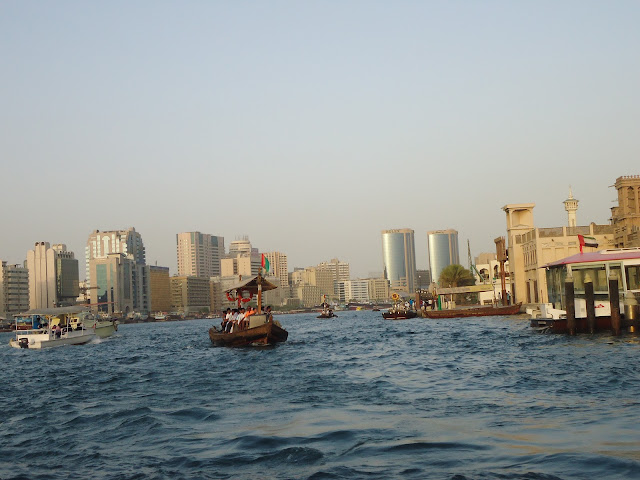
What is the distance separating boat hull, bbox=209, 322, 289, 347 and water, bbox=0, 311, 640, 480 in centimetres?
1073

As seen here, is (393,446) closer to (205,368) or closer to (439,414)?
(439,414)

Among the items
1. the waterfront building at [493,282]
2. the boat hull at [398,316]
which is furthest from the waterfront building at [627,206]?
the boat hull at [398,316]

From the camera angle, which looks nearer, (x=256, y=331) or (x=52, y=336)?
(x=256, y=331)

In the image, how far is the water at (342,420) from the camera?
1177 cm

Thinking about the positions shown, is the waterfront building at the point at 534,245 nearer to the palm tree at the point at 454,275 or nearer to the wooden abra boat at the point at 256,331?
the palm tree at the point at 454,275

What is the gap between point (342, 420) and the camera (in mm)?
16047

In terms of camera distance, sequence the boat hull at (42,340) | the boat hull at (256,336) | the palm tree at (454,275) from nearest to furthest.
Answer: the boat hull at (256,336)
the boat hull at (42,340)
the palm tree at (454,275)

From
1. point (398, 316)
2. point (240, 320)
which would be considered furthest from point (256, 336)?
point (398, 316)

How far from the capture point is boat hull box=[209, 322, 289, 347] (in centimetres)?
4181

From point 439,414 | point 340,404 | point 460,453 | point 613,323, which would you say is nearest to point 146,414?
point 340,404

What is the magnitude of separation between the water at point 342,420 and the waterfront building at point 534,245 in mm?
57869

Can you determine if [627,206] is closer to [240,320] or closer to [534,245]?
[534,245]

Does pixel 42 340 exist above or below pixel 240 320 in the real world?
below

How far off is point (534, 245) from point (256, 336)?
5756 cm
